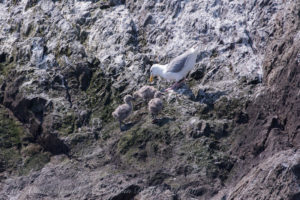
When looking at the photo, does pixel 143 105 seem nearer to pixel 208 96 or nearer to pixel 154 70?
pixel 154 70

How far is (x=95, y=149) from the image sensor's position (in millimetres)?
10398

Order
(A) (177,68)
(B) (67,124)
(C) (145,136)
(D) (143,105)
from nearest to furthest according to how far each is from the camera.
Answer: (C) (145,136) < (B) (67,124) < (A) (177,68) < (D) (143,105)

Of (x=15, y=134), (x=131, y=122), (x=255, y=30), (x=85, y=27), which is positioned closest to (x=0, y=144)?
(x=15, y=134)

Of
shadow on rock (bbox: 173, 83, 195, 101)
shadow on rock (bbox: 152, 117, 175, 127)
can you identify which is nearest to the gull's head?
shadow on rock (bbox: 173, 83, 195, 101)

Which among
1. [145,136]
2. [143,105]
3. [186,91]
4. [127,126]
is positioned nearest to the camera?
[145,136]

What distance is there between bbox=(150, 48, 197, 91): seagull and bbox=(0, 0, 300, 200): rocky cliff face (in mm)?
278

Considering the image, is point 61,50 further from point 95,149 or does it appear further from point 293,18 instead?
point 293,18

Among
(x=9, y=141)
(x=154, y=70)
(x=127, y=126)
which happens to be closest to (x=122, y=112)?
(x=127, y=126)

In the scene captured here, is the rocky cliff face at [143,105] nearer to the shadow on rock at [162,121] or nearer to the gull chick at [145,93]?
the shadow on rock at [162,121]

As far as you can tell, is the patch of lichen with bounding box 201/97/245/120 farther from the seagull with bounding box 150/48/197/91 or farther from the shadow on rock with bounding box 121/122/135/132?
the shadow on rock with bounding box 121/122/135/132

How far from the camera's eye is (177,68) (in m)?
11.4

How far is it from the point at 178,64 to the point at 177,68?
3.4 inches

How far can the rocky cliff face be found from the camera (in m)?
9.33

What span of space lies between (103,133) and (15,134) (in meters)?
1.97
